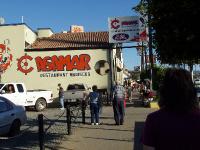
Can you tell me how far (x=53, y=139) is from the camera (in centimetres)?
1432

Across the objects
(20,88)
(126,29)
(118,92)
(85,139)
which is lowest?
(85,139)

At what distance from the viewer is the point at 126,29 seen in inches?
1414

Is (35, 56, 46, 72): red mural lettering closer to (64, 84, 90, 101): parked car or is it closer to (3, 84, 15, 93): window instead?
(64, 84, 90, 101): parked car

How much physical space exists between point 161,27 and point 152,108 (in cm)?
1932

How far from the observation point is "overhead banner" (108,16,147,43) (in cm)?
3578

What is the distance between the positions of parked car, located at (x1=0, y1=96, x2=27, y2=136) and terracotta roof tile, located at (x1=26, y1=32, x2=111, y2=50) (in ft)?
70.9

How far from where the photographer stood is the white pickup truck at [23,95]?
28.7 metres

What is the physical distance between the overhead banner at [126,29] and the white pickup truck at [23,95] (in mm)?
7206

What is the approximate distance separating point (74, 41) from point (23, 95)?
1166cm

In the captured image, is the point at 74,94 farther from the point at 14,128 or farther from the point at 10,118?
the point at 10,118

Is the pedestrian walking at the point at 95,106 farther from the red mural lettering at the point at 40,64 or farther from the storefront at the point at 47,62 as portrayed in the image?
the red mural lettering at the point at 40,64

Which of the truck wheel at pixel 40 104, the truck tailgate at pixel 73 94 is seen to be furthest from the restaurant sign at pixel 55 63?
the truck wheel at pixel 40 104

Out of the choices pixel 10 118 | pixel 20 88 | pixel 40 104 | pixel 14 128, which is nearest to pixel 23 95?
pixel 20 88

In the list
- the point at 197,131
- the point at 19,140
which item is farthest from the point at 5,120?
the point at 197,131
